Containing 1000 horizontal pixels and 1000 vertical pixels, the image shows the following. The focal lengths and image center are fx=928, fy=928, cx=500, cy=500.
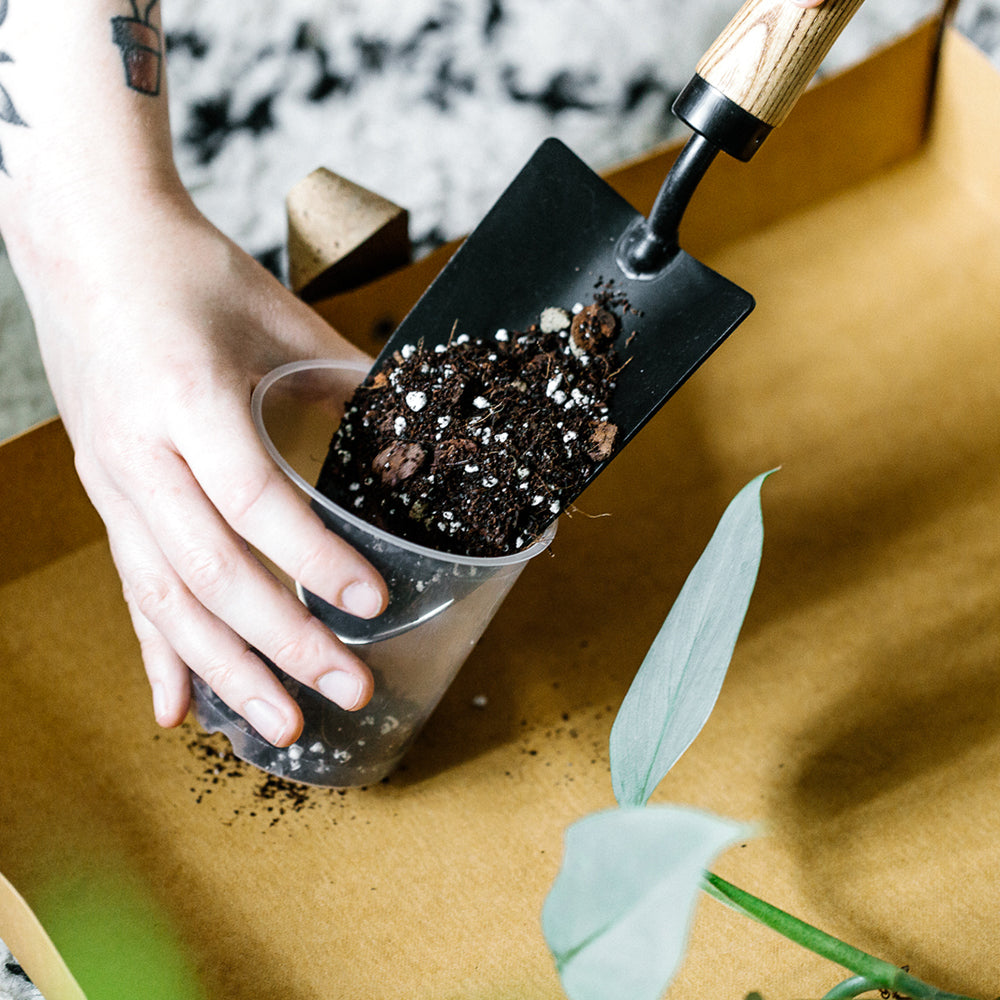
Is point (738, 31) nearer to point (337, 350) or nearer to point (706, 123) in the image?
point (706, 123)

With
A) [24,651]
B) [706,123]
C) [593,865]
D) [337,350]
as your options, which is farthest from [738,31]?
[24,651]

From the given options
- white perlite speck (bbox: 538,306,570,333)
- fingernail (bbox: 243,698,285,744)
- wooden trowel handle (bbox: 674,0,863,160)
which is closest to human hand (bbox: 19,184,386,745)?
fingernail (bbox: 243,698,285,744)

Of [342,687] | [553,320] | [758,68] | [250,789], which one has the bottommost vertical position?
[250,789]

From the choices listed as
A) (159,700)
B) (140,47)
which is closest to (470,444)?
(159,700)

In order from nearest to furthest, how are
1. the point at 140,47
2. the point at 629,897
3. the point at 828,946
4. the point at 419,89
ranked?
1. the point at 629,897
2. the point at 828,946
3. the point at 140,47
4. the point at 419,89

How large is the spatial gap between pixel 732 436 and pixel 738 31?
0.28m

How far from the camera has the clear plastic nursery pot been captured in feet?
1.38

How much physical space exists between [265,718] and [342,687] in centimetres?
4

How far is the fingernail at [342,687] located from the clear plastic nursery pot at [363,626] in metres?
0.03

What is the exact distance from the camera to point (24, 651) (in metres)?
0.52

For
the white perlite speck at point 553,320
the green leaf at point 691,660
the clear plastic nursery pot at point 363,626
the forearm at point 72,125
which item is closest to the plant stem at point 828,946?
the green leaf at point 691,660

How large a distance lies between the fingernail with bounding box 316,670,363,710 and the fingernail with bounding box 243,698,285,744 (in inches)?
1.0

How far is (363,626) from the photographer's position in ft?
1.46

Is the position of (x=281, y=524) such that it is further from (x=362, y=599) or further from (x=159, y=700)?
(x=159, y=700)
